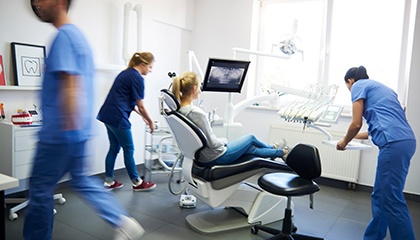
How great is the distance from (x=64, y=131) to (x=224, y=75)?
5.26ft

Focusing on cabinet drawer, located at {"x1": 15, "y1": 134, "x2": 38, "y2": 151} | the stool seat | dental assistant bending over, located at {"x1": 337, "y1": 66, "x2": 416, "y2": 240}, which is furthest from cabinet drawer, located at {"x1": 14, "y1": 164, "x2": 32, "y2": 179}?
dental assistant bending over, located at {"x1": 337, "y1": 66, "x2": 416, "y2": 240}

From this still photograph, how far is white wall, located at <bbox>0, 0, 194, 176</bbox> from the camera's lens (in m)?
2.96

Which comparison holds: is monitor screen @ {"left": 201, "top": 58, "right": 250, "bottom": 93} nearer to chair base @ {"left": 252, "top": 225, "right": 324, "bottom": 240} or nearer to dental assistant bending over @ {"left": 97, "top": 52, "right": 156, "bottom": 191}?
dental assistant bending over @ {"left": 97, "top": 52, "right": 156, "bottom": 191}

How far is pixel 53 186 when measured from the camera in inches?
61.5

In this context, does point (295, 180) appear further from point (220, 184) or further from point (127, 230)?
point (127, 230)

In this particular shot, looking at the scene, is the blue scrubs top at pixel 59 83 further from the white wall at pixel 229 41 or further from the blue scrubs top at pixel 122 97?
the white wall at pixel 229 41

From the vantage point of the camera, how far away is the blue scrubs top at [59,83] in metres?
1.49

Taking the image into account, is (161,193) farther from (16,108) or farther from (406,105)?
(406,105)

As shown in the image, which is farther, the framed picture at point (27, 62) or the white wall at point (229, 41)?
the white wall at point (229, 41)

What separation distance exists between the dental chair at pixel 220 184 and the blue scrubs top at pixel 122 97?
0.48 metres

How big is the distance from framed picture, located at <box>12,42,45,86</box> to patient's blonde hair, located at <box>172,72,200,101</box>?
1.28m

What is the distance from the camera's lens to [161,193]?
3455 millimetres

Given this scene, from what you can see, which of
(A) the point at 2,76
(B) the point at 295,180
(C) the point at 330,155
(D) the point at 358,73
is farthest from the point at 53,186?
(C) the point at 330,155

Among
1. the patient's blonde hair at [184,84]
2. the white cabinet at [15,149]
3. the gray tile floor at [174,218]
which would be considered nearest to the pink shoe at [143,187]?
the gray tile floor at [174,218]
